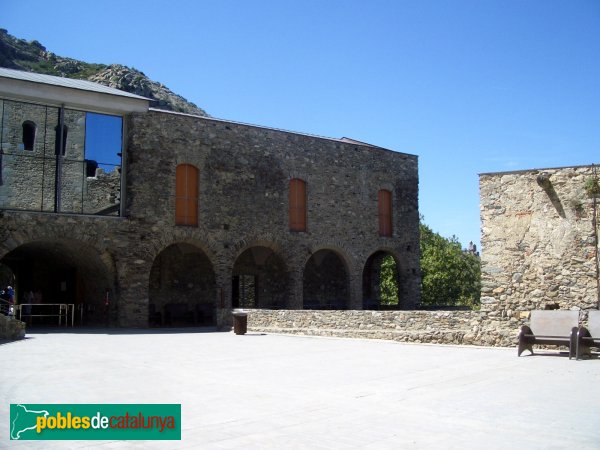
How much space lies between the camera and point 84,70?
58000 millimetres

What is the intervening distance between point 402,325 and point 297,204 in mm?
10603

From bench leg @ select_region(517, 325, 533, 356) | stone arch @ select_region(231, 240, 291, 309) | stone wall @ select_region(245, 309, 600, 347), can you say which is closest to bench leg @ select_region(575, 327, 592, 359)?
bench leg @ select_region(517, 325, 533, 356)

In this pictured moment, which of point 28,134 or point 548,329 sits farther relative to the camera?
point 28,134

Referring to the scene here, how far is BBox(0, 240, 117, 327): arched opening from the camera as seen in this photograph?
20.3 metres

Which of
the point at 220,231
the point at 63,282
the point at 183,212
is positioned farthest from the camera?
the point at 63,282

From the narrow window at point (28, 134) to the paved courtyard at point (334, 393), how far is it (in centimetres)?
1653

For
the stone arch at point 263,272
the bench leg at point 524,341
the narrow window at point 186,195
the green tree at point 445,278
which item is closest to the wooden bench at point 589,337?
the bench leg at point 524,341

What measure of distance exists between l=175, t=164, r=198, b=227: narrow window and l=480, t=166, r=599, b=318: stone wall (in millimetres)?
11728

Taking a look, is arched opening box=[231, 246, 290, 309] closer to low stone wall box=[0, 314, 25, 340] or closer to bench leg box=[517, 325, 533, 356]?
low stone wall box=[0, 314, 25, 340]

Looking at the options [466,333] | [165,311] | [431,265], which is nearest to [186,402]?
[466,333]

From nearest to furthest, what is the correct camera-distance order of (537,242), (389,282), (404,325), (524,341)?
(524,341) → (537,242) → (404,325) → (389,282)

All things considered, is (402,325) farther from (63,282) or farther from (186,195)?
(63,282)

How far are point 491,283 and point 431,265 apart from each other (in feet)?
112

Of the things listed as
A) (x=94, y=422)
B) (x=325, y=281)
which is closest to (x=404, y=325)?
(x=94, y=422)
